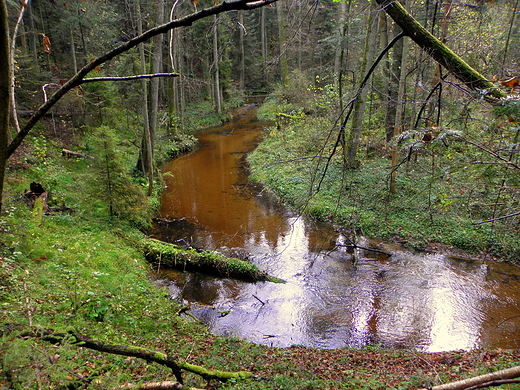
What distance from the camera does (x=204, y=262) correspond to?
880 cm

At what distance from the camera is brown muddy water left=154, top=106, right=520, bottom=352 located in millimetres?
Answer: 6785

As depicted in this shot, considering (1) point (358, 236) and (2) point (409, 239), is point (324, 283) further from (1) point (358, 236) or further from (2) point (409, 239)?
(2) point (409, 239)

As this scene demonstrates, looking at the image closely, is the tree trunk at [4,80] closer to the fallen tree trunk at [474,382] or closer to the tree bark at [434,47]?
the fallen tree trunk at [474,382]

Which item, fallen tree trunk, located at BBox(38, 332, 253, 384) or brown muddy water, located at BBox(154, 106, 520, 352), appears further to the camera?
brown muddy water, located at BBox(154, 106, 520, 352)

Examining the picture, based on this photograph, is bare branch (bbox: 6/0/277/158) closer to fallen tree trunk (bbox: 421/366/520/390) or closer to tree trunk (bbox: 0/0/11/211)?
tree trunk (bbox: 0/0/11/211)

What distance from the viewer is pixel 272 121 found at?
28.7 metres

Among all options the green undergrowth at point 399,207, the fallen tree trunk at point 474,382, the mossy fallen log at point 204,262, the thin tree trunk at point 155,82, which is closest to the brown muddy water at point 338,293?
the mossy fallen log at point 204,262

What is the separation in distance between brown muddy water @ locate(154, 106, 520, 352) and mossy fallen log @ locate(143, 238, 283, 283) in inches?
9.5

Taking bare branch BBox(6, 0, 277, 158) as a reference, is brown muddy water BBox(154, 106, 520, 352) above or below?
below

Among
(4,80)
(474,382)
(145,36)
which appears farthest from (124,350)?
(474,382)

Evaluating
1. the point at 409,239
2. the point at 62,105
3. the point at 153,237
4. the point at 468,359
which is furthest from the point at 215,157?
the point at 468,359

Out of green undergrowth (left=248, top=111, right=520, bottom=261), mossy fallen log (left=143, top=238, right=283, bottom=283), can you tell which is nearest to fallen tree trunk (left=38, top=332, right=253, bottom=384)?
green undergrowth (left=248, top=111, right=520, bottom=261)

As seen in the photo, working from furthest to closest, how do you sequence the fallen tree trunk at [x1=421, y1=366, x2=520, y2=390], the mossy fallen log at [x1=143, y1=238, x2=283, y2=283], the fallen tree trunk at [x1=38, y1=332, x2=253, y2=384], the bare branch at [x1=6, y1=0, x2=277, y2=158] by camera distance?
the mossy fallen log at [x1=143, y1=238, x2=283, y2=283] → the fallen tree trunk at [x1=38, y1=332, x2=253, y2=384] → the fallen tree trunk at [x1=421, y1=366, x2=520, y2=390] → the bare branch at [x1=6, y1=0, x2=277, y2=158]

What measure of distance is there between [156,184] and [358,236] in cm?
904
